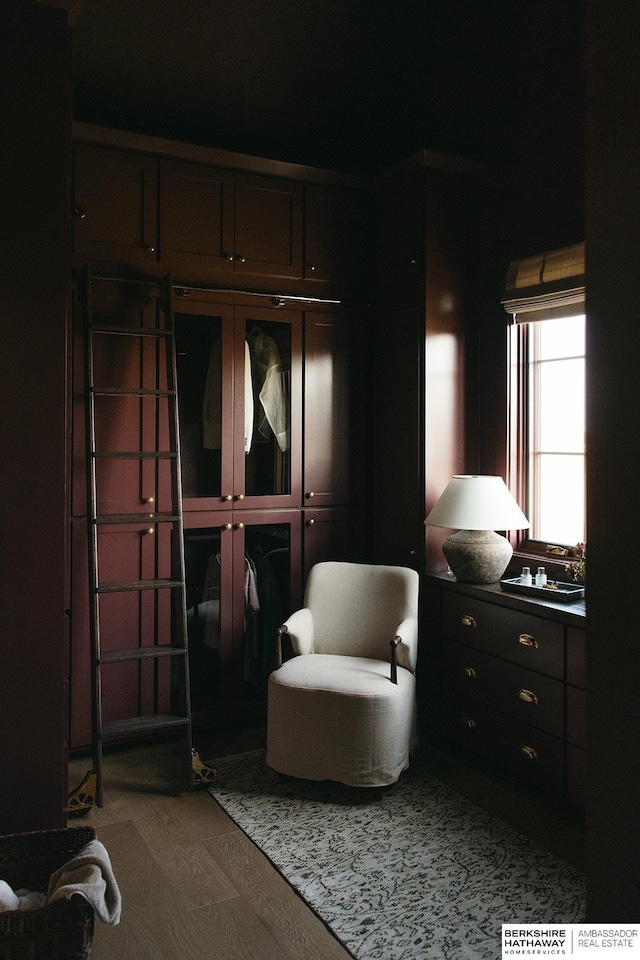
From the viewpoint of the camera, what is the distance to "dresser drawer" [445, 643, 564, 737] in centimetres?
Answer: 283

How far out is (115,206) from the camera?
10.8 feet

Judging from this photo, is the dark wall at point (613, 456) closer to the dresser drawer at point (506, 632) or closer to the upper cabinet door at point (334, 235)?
the dresser drawer at point (506, 632)

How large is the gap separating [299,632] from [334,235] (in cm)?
199

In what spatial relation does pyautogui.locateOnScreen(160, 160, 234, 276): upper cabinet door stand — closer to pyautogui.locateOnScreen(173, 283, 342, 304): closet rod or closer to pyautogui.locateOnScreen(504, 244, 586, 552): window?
pyautogui.locateOnScreen(173, 283, 342, 304): closet rod

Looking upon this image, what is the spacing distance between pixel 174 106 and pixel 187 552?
85.9 inches

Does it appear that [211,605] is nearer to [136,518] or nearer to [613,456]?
[136,518]

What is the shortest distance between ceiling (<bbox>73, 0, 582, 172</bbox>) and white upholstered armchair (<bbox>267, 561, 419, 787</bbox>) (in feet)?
7.25

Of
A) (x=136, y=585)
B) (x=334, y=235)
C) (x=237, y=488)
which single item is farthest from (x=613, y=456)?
(x=334, y=235)

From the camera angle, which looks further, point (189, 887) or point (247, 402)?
point (247, 402)

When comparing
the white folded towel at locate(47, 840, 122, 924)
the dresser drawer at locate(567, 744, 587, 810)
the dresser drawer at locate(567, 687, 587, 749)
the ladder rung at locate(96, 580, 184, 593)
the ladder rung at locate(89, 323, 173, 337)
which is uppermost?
the ladder rung at locate(89, 323, 173, 337)

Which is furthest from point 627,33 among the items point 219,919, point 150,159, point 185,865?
point 150,159

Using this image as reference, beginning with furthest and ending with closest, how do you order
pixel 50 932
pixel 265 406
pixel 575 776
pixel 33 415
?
pixel 265 406 < pixel 575 776 < pixel 33 415 < pixel 50 932

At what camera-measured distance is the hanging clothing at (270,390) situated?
370cm

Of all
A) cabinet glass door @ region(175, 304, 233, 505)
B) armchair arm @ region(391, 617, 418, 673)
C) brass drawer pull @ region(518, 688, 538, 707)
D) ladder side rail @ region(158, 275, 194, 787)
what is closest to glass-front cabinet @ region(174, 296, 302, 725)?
cabinet glass door @ region(175, 304, 233, 505)
